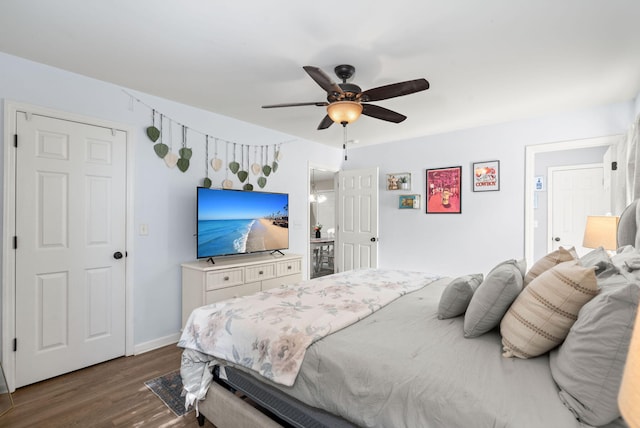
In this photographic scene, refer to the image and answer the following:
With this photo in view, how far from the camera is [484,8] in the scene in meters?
1.83

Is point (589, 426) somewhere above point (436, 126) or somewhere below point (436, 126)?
below

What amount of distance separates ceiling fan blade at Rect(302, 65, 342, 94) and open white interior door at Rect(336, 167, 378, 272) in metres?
2.78

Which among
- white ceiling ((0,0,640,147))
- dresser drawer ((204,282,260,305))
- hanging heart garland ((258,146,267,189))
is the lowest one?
dresser drawer ((204,282,260,305))

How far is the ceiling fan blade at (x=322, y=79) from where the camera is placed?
200 centimetres

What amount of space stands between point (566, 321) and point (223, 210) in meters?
3.07

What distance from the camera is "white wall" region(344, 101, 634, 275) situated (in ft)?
12.0

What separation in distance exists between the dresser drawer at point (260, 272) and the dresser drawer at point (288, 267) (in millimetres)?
76

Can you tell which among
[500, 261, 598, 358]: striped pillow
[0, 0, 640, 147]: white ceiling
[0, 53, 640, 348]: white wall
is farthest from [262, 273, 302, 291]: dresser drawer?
[500, 261, 598, 358]: striped pillow

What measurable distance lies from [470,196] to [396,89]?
261cm

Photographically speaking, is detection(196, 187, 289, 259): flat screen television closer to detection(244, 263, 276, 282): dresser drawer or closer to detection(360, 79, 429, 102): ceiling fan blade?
detection(244, 263, 276, 282): dresser drawer

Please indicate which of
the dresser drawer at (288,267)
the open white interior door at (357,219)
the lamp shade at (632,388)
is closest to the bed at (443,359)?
the lamp shade at (632,388)

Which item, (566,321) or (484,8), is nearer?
(566,321)

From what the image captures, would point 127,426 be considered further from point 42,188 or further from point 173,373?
point 42,188

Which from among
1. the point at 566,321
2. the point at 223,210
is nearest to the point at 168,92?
the point at 223,210
